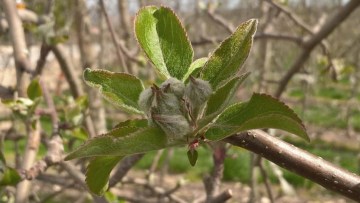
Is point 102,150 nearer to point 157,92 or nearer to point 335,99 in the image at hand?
point 157,92

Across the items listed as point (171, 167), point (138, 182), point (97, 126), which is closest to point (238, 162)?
point (171, 167)

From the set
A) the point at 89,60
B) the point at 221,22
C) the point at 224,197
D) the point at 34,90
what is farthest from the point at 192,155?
the point at 89,60

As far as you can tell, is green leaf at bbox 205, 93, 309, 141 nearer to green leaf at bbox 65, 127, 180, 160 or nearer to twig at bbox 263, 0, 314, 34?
green leaf at bbox 65, 127, 180, 160

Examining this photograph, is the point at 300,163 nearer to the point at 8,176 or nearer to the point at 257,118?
the point at 257,118

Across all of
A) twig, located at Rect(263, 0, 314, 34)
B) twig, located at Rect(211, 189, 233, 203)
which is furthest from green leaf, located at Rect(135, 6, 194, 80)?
twig, located at Rect(263, 0, 314, 34)

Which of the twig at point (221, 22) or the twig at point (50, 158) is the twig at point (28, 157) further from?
the twig at point (221, 22)

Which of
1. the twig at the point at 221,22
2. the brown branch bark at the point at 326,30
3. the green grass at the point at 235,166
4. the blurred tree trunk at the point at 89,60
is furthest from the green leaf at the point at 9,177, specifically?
the green grass at the point at 235,166
